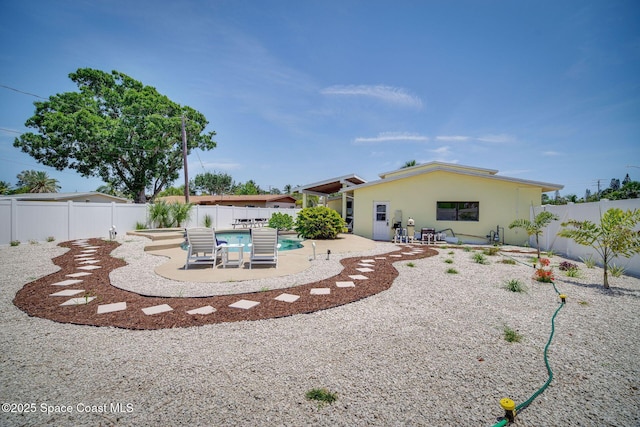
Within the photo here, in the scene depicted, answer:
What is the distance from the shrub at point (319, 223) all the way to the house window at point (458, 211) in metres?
5.42

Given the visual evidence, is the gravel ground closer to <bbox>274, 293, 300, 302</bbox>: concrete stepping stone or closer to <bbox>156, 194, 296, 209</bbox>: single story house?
<bbox>274, 293, 300, 302</bbox>: concrete stepping stone

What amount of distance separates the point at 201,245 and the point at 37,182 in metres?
61.2

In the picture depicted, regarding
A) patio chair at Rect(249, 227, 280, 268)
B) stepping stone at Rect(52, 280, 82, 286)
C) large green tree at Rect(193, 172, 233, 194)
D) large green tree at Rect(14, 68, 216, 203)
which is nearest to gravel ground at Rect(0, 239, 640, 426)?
stepping stone at Rect(52, 280, 82, 286)

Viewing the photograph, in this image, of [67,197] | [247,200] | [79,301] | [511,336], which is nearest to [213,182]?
[247,200]

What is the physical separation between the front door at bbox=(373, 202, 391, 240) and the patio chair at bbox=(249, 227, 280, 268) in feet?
28.7

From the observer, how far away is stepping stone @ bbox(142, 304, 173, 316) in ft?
13.4

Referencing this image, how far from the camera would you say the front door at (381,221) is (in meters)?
14.9

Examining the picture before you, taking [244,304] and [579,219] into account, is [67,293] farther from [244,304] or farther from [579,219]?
[579,219]

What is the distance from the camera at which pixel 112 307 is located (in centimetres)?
427

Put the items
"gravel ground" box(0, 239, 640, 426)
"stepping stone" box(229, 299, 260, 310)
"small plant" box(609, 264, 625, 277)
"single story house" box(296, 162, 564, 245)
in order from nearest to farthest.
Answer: "gravel ground" box(0, 239, 640, 426) → "stepping stone" box(229, 299, 260, 310) → "small plant" box(609, 264, 625, 277) → "single story house" box(296, 162, 564, 245)

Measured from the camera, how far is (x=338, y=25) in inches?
416

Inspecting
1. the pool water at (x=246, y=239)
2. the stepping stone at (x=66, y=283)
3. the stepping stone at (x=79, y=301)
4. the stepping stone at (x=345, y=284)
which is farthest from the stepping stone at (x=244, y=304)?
the pool water at (x=246, y=239)

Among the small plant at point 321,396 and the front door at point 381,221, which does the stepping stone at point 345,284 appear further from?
the front door at point 381,221

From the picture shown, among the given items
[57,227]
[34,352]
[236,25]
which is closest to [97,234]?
[57,227]
